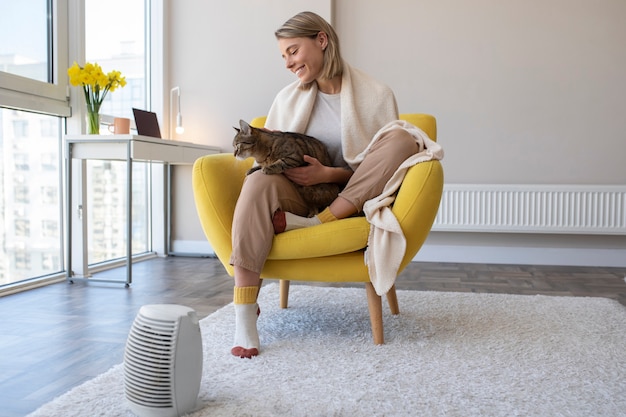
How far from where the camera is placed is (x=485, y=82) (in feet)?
12.1

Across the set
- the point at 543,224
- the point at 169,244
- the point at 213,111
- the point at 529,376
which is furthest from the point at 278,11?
the point at 529,376

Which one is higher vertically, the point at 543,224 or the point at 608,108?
the point at 608,108

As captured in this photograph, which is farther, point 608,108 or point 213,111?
point 213,111

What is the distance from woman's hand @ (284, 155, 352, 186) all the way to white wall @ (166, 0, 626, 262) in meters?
2.10

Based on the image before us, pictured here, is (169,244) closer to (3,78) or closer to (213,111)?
(213,111)

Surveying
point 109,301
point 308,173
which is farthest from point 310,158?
point 109,301

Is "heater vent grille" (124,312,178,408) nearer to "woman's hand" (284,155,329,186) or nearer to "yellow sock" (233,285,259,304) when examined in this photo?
"yellow sock" (233,285,259,304)

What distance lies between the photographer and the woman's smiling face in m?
1.86

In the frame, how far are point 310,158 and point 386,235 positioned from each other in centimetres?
37

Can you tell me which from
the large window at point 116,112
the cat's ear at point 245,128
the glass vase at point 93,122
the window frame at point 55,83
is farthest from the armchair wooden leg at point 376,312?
the large window at point 116,112

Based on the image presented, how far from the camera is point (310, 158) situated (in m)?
1.77

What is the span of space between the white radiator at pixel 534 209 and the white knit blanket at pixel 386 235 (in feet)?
6.58

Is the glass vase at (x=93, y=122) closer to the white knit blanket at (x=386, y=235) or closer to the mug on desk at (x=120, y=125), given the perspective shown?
the mug on desk at (x=120, y=125)

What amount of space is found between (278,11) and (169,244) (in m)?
1.89
